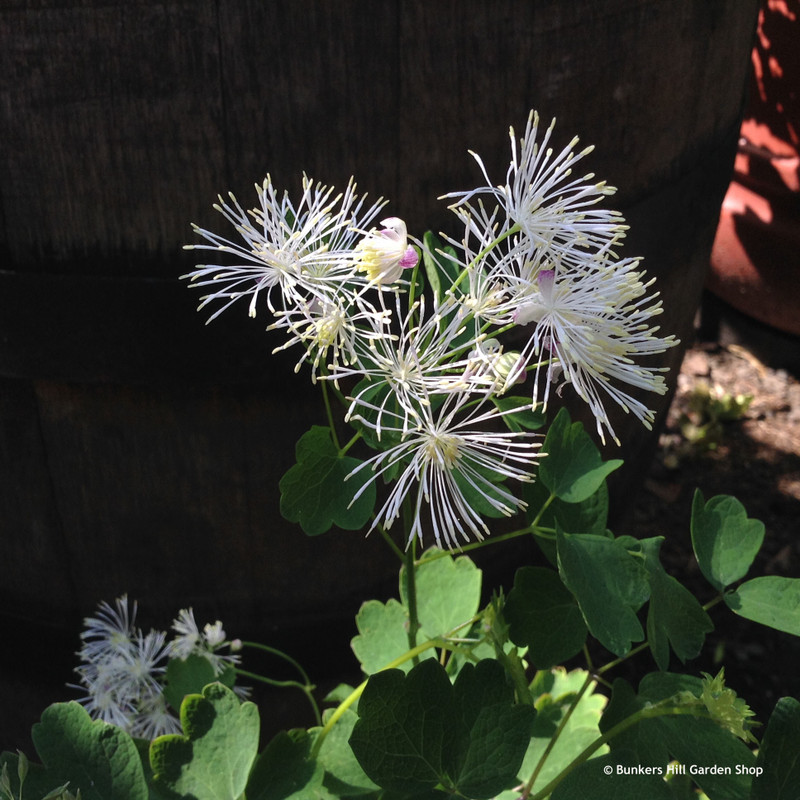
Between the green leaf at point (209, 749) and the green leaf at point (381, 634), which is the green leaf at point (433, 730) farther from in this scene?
the green leaf at point (381, 634)

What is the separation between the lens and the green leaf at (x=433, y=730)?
0.64 metres

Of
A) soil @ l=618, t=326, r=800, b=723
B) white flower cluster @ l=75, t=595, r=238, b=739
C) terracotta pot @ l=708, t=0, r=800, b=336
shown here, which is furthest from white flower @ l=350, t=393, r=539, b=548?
terracotta pot @ l=708, t=0, r=800, b=336

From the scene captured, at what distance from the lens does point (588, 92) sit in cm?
108

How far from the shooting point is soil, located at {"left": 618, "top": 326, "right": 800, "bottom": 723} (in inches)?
67.8

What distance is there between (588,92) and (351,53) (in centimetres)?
30

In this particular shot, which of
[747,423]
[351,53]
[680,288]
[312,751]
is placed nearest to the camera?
[312,751]

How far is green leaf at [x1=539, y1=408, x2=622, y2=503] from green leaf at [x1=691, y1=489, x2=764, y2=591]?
109 millimetres

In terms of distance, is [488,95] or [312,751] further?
[488,95]

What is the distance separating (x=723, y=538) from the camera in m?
0.79

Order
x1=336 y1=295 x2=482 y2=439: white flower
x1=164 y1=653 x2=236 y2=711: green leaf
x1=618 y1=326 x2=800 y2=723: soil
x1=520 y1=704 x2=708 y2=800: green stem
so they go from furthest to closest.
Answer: x1=618 y1=326 x2=800 y2=723: soil, x1=164 y1=653 x2=236 y2=711: green leaf, x1=520 y1=704 x2=708 y2=800: green stem, x1=336 y1=295 x2=482 y2=439: white flower

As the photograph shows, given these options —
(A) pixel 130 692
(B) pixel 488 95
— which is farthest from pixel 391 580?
(B) pixel 488 95

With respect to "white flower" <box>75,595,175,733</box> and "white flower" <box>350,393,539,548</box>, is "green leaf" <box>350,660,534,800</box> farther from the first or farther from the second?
"white flower" <box>75,595,175,733</box>

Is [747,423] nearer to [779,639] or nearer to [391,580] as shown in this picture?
[779,639]

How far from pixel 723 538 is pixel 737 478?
1436mm
